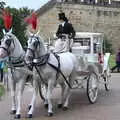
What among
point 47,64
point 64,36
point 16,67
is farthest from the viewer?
point 64,36

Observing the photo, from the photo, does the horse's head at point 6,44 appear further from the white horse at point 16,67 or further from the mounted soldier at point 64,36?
the mounted soldier at point 64,36

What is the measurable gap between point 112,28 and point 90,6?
455cm

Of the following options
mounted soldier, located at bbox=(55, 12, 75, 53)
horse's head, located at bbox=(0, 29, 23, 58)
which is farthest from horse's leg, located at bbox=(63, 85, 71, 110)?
horse's head, located at bbox=(0, 29, 23, 58)

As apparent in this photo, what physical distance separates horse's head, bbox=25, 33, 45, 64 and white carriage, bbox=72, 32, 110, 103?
96.5 inches

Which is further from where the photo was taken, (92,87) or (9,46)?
(92,87)

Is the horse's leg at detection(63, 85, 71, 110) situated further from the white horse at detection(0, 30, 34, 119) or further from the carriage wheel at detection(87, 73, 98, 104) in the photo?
the white horse at detection(0, 30, 34, 119)

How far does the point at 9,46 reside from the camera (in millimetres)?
13398

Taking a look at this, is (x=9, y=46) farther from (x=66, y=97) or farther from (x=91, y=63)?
(x=91, y=63)

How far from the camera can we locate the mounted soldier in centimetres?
1540

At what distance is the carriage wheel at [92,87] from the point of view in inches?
632

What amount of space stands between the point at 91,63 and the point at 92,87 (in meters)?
0.79

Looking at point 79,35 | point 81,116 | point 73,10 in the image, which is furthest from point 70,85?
point 73,10

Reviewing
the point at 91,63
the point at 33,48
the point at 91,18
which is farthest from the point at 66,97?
the point at 91,18

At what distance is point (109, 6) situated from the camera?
3041 inches
